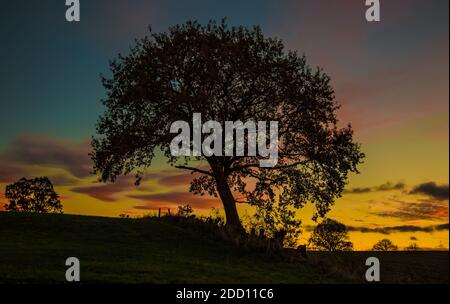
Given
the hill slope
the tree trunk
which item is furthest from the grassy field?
the tree trunk

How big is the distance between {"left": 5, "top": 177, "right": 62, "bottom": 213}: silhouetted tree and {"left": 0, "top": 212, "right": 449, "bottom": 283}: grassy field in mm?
54807

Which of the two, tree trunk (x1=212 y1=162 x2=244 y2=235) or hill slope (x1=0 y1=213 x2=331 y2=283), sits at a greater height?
tree trunk (x1=212 y1=162 x2=244 y2=235)

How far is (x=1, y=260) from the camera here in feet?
85.3

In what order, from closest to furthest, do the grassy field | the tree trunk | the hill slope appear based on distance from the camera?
the hill slope
the grassy field
the tree trunk

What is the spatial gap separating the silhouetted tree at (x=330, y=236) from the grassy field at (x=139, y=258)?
4758 centimetres

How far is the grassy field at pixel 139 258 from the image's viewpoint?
76.4 ft

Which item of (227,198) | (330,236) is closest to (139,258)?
(227,198)

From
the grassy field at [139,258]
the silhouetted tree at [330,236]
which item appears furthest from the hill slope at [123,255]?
the silhouetted tree at [330,236]

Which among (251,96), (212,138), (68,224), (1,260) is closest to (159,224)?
(68,224)

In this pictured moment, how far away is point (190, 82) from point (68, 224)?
49.6 ft

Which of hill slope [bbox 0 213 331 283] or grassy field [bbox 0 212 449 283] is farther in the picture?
grassy field [bbox 0 212 449 283]

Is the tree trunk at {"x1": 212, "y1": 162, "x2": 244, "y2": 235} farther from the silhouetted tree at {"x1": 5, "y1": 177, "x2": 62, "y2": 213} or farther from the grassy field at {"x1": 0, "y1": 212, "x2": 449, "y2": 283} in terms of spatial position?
the silhouetted tree at {"x1": 5, "y1": 177, "x2": 62, "y2": 213}

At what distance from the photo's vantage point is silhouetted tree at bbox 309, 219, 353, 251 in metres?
94.7
